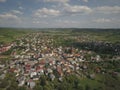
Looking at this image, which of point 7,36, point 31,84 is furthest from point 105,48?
point 7,36

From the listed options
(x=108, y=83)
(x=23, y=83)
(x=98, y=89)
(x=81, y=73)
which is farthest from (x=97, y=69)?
(x=23, y=83)

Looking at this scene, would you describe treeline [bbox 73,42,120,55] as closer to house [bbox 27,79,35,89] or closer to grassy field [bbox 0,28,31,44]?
house [bbox 27,79,35,89]

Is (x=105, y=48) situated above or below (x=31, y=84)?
above

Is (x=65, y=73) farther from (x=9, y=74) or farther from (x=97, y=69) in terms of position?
(x=9, y=74)

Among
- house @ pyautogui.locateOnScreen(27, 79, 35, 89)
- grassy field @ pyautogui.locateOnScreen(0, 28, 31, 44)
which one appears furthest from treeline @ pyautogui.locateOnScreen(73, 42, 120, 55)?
grassy field @ pyautogui.locateOnScreen(0, 28, 31, 44)

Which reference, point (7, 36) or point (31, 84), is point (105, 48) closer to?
point (31, 84)

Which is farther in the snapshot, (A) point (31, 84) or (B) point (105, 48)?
(B) point (105, 48)

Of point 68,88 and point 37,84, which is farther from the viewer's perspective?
point 37,84

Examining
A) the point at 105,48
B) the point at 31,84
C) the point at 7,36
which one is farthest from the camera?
the point at 7,36

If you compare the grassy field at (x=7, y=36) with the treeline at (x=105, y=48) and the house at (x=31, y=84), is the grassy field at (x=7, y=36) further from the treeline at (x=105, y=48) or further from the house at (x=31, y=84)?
the house at (x=31, y=84)

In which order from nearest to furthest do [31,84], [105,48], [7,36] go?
1. [31,84]
2. [105,48]
3. [7,36]

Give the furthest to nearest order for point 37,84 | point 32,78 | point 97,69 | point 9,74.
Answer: point 97,69
point 9,74
point 32,78
point 37,84
